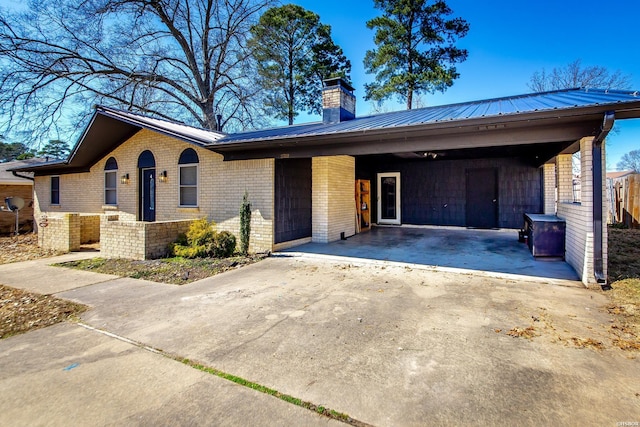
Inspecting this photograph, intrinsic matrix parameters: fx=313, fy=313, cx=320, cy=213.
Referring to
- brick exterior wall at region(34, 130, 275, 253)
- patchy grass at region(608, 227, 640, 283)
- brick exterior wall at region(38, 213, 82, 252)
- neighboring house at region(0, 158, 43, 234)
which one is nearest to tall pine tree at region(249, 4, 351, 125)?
brick exterior wall at region(34, 130, 275, 253)

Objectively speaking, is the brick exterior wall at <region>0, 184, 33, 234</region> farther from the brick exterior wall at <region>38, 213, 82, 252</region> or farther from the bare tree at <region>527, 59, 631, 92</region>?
the bare tree at <region>527, 59, 631, 92</region>

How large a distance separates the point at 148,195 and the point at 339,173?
6.58 m

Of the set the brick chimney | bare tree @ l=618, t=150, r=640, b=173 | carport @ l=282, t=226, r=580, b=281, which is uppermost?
bare tree @ l=618, t=150, r=640, b=173

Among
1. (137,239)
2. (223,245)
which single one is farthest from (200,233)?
(137,239)

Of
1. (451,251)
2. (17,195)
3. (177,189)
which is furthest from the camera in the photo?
(17,195)

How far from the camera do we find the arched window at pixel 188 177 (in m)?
9.55

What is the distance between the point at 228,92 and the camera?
2166 cm

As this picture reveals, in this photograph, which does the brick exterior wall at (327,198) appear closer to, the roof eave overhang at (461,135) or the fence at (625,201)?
the roof eave overhang at (461,135)

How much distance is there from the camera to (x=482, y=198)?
474 inches

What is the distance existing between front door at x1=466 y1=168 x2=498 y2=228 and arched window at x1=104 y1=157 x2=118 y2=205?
13.3 meters

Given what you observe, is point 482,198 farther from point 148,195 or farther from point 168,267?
point 148,195

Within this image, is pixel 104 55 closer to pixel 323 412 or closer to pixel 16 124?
pixel 16 124

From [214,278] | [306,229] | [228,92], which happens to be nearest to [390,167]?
[306,229]

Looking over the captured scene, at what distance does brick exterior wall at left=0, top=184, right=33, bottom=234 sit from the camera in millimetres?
13414
